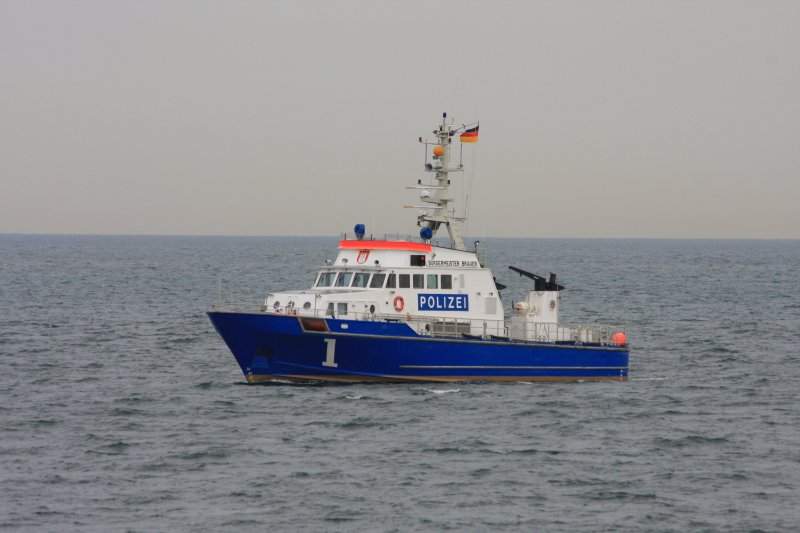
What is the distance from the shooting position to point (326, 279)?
34.7m

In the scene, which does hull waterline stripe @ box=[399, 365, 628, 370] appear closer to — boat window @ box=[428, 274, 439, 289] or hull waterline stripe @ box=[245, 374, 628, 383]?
hull waterline stripe @ box=[245, 374, 628, 383]

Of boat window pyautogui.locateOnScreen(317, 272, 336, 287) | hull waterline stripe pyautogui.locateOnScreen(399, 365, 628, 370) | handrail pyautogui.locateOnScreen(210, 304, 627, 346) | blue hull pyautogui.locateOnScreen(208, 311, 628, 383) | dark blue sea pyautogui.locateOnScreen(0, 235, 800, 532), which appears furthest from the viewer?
boat window pyautogui.locateOnScreen(317, 272, 336, 287)

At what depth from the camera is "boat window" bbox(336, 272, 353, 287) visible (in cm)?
3416

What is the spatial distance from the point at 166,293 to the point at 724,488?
195 ft

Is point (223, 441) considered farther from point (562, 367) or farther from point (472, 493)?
point (562, 367)

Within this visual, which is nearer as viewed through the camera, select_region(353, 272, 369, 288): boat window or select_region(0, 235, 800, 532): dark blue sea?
select_region(0, 235, 800, 532): dark blue sea

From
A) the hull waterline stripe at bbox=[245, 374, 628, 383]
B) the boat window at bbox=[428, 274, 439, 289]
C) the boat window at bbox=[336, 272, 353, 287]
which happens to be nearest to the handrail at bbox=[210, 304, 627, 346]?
the boat window at bbox=[428, 274, 439, 289]

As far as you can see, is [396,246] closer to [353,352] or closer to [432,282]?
[432,282]

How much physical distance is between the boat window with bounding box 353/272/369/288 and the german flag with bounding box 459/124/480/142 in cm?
587

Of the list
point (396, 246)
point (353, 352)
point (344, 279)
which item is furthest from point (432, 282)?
point (353, 352)

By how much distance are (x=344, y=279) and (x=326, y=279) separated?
2.36 feet

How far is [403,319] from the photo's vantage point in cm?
3297

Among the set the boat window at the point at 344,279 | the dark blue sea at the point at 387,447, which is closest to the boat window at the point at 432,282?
the boat window at the point at 344,279

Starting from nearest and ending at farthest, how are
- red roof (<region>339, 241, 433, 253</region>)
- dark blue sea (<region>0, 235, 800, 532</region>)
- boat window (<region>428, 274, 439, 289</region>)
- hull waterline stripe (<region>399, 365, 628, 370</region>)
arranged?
1. dark blue sea (<region>0, 235, 800, 532</region>)
2. hull waterline stripe (<region>399, 365, 628, 370</region>)
3. red roof (<region>339, 241, 433, 253</region>)
4. boat window (<region>428, 274, 439, 289</region>)
